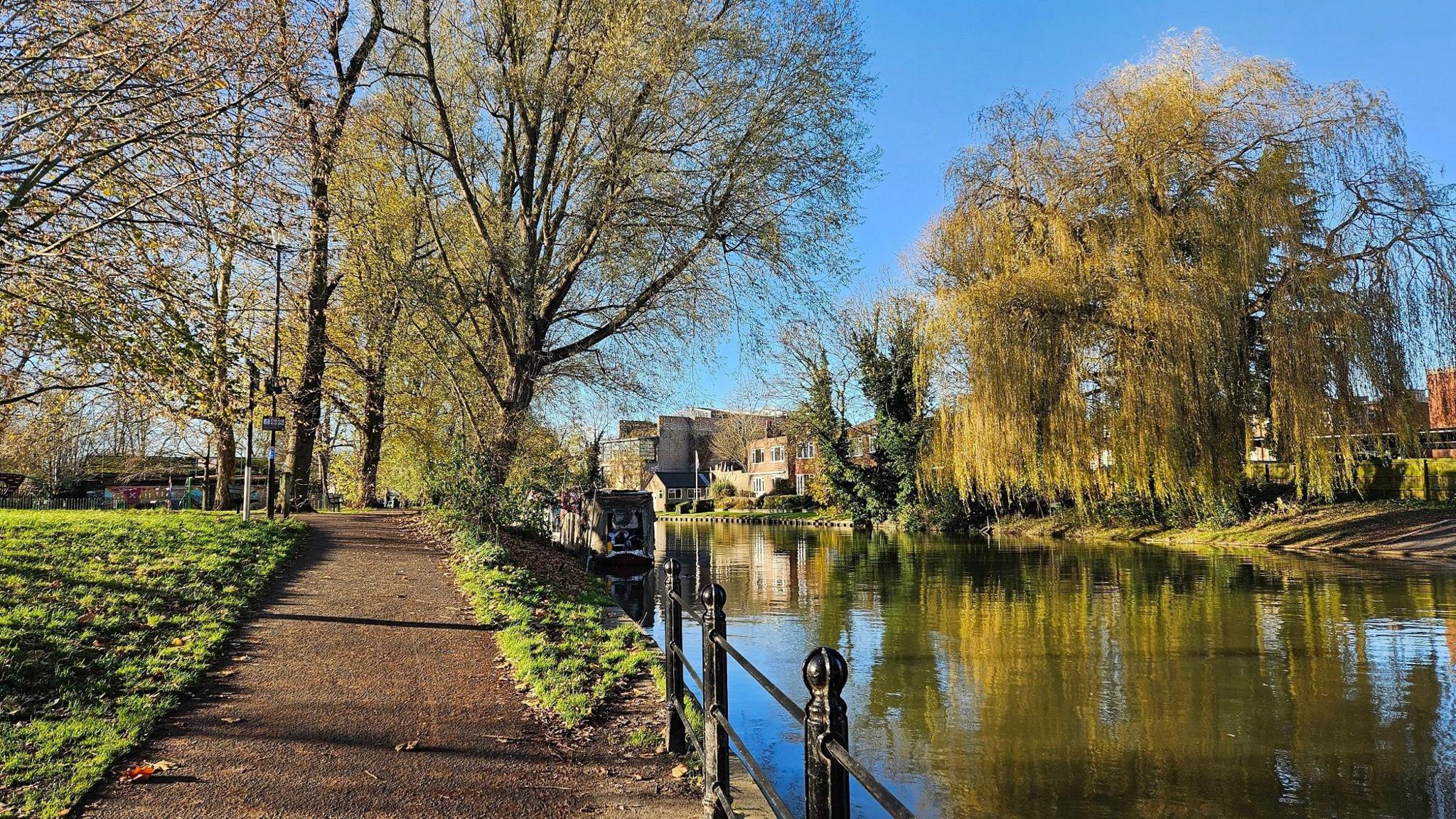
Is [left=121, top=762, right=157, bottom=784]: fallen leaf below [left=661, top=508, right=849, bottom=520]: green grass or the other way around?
the other way around

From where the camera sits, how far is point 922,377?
2403cm

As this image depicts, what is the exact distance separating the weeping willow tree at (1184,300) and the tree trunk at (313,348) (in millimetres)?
14446

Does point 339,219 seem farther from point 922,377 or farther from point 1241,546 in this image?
point 1241,546

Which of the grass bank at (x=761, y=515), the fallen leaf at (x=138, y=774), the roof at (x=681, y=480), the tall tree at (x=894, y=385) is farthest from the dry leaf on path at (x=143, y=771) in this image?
the roof at (x=681, y=480)

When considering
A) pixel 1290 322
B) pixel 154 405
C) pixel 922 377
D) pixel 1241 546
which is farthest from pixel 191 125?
pixel 1241 546

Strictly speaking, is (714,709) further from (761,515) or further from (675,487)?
(675,487)

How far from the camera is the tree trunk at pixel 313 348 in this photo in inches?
437

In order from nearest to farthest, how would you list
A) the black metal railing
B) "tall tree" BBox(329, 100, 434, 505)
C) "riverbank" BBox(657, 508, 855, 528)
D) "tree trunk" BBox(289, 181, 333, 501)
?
the black metal railing, "tree trunk" BBox(289, 181, 333, 501), "tall tree" BBox(329, 100, 434, 505), "riverbank" BBox(657, 508, 855, 528)

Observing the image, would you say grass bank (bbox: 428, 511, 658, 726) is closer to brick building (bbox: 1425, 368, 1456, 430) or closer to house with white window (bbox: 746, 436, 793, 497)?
brick building (bbox: 1425, 368, 1456, 430)

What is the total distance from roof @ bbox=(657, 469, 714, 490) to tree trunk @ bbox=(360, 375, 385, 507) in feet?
193

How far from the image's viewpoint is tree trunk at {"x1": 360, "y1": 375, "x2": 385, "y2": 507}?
21.5 m

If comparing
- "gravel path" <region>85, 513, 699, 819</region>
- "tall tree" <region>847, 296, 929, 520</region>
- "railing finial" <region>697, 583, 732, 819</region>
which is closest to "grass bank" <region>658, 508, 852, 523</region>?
"tall tree" <region>847, 296, 929, 520</region>

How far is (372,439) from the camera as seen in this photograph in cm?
2456

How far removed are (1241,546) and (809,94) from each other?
57.0 feet
